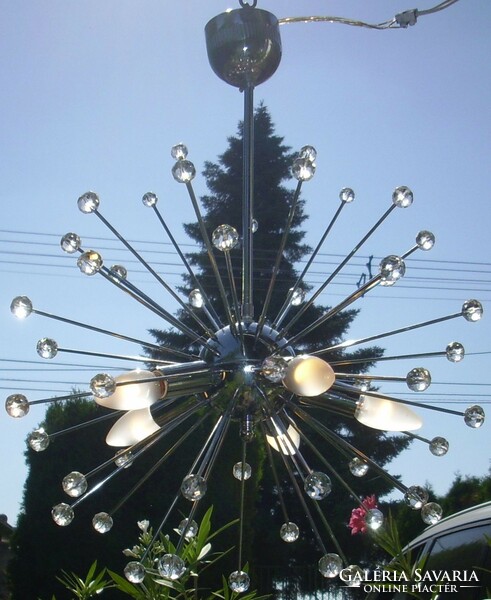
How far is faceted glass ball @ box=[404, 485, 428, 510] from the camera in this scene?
1.47 meters

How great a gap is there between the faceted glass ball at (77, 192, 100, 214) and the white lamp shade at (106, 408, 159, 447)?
0.45m

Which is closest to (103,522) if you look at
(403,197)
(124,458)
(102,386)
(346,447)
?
(124,458)

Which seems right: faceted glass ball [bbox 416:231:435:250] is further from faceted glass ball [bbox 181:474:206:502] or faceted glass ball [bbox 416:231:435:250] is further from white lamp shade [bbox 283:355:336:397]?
faceted glass ball [bbox 181:474:206:502]

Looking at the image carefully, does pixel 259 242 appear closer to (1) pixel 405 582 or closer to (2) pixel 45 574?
(2) pixel 45 574

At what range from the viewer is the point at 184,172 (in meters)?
1.58

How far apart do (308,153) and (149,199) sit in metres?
0.41

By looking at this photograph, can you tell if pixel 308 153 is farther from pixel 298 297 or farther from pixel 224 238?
pixel 298 297

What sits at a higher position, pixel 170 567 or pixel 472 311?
pixel 472 311

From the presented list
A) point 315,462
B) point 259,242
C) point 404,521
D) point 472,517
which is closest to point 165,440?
point 404,521

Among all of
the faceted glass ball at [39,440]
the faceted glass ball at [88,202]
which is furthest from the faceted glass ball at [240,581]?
the faceted glass ball at [88,202]

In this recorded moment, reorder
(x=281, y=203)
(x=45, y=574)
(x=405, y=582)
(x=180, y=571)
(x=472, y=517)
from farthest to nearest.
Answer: (x=281, y=203), (x=45, y=574), (x=472, y=517), (x=405, y=582), (x=180, y=571)

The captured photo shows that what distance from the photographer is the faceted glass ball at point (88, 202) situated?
1.61m

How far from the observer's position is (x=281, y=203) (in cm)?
1566

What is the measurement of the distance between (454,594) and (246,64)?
1.89 meters
